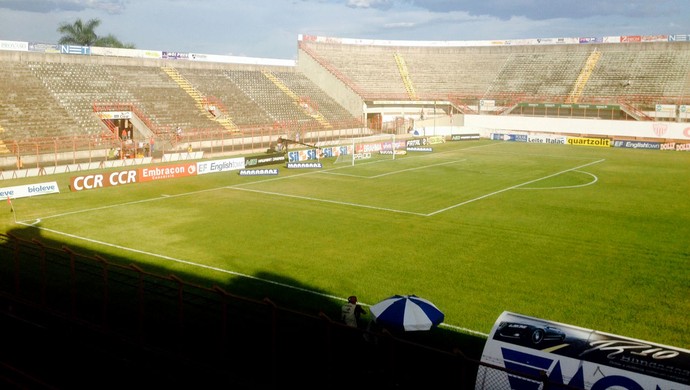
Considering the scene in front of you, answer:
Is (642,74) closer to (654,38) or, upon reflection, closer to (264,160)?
(654,38)

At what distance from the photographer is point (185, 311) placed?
17.1 metres

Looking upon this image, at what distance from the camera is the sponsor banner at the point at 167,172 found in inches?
1570

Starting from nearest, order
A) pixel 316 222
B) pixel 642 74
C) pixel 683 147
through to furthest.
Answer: pixel 316 222, pixel 683 147, pixel 642 74

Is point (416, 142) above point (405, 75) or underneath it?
underneath

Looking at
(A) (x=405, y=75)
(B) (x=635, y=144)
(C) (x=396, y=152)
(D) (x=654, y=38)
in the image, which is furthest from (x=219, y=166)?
(D) (x=654, y=38)

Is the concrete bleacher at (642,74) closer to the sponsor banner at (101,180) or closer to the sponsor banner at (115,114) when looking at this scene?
the sponsor banner at (115,114)

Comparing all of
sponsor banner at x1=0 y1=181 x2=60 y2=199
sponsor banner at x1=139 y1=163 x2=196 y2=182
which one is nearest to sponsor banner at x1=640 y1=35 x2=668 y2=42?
sponsor banner at x1=139 y1=163 x2=196 y2=182

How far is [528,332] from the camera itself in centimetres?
1089

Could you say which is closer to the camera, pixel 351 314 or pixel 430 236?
pixel 351 314

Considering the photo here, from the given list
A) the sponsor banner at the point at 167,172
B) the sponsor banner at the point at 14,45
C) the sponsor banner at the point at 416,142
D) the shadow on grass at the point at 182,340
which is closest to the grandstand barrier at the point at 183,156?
the sponsor banner at the point at 167,172

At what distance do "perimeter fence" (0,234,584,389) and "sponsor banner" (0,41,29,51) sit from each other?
51197 mm

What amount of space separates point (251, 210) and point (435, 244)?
35.9ft

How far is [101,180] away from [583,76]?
72.0m

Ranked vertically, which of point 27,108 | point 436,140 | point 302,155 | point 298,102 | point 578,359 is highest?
point 298,102
